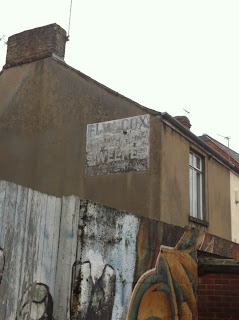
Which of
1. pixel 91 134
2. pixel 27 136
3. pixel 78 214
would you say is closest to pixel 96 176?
pixel 91 134

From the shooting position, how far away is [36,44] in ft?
43.9

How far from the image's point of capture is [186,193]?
11.7 m

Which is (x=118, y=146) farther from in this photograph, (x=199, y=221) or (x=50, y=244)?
(x=50, y=244)

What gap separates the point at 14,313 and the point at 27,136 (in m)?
9.56

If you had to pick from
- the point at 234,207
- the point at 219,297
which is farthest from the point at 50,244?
the point at 234,207

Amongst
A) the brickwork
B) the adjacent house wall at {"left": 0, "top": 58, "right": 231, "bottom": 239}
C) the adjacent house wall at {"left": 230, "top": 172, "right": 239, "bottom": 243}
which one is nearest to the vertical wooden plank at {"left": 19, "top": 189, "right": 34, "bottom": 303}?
the brickwork

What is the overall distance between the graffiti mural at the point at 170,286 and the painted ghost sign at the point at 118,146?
4.83m

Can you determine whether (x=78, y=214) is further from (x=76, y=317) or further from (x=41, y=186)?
(x=41, y=186)

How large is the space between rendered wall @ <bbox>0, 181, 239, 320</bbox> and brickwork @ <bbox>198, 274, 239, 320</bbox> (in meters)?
1.81

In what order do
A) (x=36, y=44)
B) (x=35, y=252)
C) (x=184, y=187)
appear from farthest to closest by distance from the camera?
(x=36, y=44) < (x=184, y=187) < (x=35, y=252)

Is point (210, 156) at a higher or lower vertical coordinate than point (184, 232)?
higher

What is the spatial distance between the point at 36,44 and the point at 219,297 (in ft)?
30.8

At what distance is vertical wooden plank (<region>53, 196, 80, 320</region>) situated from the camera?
416 cm

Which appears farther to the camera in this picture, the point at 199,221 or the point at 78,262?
the point at 199,221
